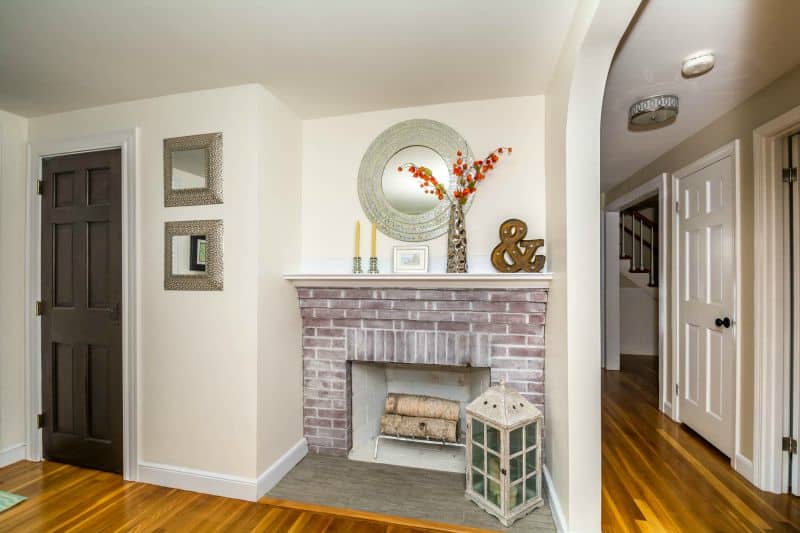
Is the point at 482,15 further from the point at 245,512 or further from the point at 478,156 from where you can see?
the point at 245,512

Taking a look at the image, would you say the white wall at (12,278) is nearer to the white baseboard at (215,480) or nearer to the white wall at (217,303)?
the white wall at (217,303)

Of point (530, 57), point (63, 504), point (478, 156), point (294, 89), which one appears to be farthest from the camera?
point (478, 156)

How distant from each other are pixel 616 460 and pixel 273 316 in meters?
2.36

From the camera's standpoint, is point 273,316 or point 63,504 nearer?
point 63,504

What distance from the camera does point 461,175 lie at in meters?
2.36

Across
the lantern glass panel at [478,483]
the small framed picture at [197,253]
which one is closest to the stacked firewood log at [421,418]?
the lantern glass panel at [478,483]

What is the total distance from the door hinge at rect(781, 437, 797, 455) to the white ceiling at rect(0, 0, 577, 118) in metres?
2.37

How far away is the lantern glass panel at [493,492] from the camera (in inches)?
77.8

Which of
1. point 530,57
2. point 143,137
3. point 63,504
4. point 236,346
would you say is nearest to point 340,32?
point 530,57

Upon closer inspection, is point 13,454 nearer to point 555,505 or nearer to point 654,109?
point 555,505

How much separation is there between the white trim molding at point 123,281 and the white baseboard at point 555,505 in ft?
7.79

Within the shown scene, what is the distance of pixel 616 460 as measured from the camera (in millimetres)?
2537

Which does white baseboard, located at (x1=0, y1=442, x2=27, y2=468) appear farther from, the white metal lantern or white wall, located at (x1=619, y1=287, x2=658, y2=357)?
white wall, located at (x1=619, y1=287, x2=658, y2=357)

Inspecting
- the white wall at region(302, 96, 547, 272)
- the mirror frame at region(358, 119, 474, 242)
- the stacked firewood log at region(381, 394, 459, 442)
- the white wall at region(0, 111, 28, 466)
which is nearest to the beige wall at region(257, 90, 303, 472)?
the white wall at region(302, 96, 547, 272)
